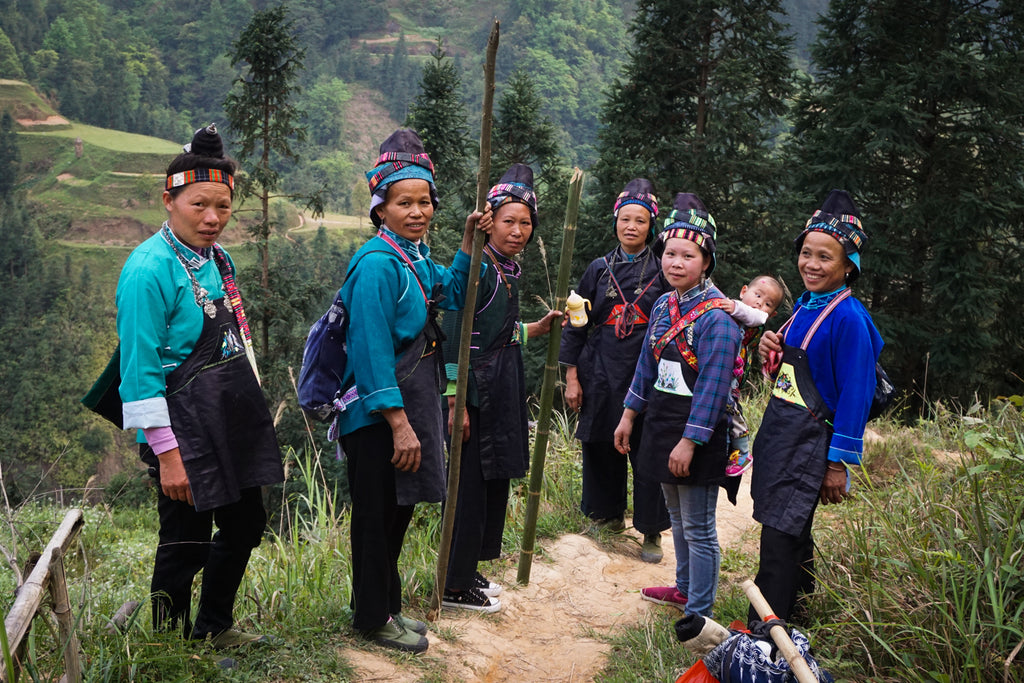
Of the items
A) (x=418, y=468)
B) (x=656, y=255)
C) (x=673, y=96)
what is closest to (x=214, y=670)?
(x=418, y=468)

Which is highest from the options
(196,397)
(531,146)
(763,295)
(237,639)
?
(531,146)

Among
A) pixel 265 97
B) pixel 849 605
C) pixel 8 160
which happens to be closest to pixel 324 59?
pixel 8 160

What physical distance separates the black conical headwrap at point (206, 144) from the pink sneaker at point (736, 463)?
2240 millimetres

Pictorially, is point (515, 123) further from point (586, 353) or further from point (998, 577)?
point (998, 577)

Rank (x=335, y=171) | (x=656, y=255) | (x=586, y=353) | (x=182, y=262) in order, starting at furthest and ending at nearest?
(x=335, y=171) < (x=586, y=353) < (x=656, y=255) < (x=182, y=262)

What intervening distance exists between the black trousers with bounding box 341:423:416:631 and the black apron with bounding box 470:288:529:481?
582 millimetres

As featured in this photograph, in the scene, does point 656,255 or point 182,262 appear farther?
point 656,255

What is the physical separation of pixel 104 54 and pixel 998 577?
322 feet

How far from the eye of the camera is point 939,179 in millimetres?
16531

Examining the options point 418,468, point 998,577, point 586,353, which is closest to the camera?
point 998,577

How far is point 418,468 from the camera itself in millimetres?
3033

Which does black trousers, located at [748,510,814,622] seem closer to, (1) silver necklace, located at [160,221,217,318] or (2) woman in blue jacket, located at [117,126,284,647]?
(2) woman in blue jacket, located at [117,126,284,647]

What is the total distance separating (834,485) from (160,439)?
7.53 ft

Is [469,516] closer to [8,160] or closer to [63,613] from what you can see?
[63,613]
